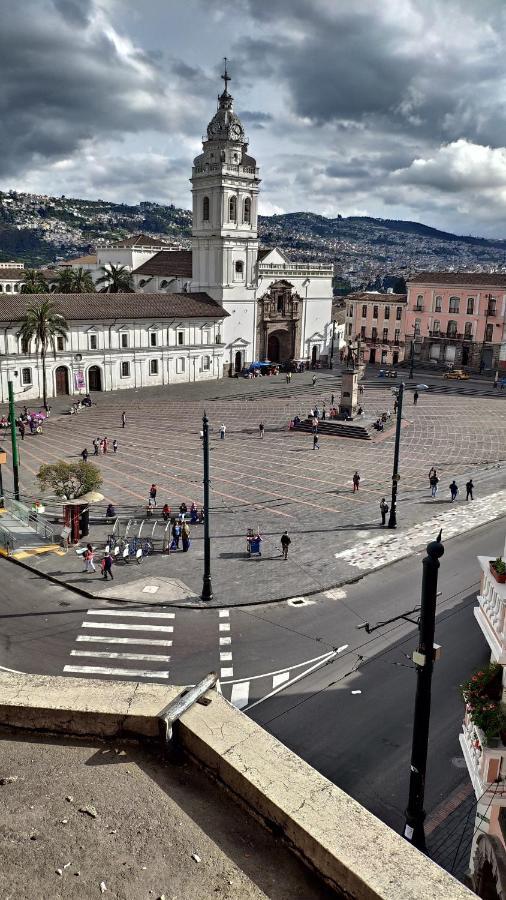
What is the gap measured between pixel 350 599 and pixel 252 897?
18.1 meters

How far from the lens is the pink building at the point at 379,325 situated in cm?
8838

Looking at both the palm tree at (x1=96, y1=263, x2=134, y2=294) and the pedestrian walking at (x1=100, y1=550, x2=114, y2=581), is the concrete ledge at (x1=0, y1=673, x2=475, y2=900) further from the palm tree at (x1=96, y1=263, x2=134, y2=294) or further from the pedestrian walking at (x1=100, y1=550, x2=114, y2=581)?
the palm tree at (x1=96, y1=263, x2=134, y2=294)

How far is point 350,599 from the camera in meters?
22.0

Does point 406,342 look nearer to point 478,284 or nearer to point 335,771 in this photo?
point 478,284

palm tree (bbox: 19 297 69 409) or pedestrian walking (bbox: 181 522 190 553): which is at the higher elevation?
palm tree (bbox: 19 297 69 409)

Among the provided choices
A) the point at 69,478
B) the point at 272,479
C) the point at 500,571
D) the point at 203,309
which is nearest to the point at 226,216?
the point at 203,309

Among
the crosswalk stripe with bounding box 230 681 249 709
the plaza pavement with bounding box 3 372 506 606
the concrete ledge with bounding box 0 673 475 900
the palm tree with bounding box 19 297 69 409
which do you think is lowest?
the crosswalk stripe with bounding box 230 681 249 709

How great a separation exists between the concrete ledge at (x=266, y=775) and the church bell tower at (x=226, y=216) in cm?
6976

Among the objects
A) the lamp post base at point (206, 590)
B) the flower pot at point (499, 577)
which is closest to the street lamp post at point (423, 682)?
the flower pot at point (499, 577)

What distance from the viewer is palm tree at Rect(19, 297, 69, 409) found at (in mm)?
53531

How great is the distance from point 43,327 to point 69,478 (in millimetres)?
28239

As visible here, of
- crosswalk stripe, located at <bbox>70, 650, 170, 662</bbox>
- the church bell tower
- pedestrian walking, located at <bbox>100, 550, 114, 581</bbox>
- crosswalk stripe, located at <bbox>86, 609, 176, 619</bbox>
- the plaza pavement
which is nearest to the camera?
crosswalk stripe, located at <bbox>70, 650, 170, 662</bbox>

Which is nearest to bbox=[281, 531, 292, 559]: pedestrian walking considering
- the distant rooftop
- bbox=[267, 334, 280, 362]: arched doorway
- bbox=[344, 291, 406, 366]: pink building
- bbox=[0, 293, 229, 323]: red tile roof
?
bbox=[0, 293, 229, 323]: red tile roof

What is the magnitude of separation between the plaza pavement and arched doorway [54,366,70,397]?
2923 mm
